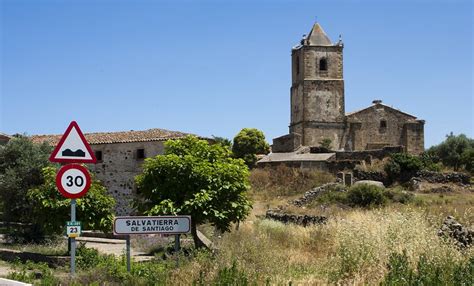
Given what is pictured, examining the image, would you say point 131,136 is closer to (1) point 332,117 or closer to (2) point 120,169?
(2) point 120,169

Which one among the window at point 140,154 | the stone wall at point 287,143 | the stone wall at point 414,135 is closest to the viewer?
the window at point 140,154

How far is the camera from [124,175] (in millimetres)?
39000

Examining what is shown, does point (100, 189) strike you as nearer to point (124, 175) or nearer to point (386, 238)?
point (386, 238)

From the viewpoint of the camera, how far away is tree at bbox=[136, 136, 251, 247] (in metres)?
16.2

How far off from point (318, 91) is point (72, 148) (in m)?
59.3

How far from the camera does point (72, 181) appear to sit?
10.1 meters

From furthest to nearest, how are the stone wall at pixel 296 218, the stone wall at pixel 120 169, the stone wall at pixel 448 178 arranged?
the stone wall at pixel 448 178, the stone wall at pixel 120 169, the stone wall at pixel 296 218

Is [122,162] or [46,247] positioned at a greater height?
[122,162]

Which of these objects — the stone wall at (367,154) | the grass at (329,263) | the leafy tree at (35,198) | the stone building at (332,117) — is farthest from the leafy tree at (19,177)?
the stone building at (332,117)

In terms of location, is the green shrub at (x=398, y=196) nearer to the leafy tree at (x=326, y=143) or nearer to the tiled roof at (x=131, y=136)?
the tiled roof at (x=131, y=136)

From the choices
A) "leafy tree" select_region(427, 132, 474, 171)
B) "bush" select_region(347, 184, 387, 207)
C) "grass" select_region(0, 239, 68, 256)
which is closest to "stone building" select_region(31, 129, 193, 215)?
"bush" select_region(347, 184, 387, 207)

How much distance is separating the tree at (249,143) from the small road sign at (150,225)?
173ft

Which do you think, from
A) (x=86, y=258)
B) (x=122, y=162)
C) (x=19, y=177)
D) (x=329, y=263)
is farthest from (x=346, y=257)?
(x=122, y=162)

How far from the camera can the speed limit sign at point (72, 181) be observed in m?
10.0
